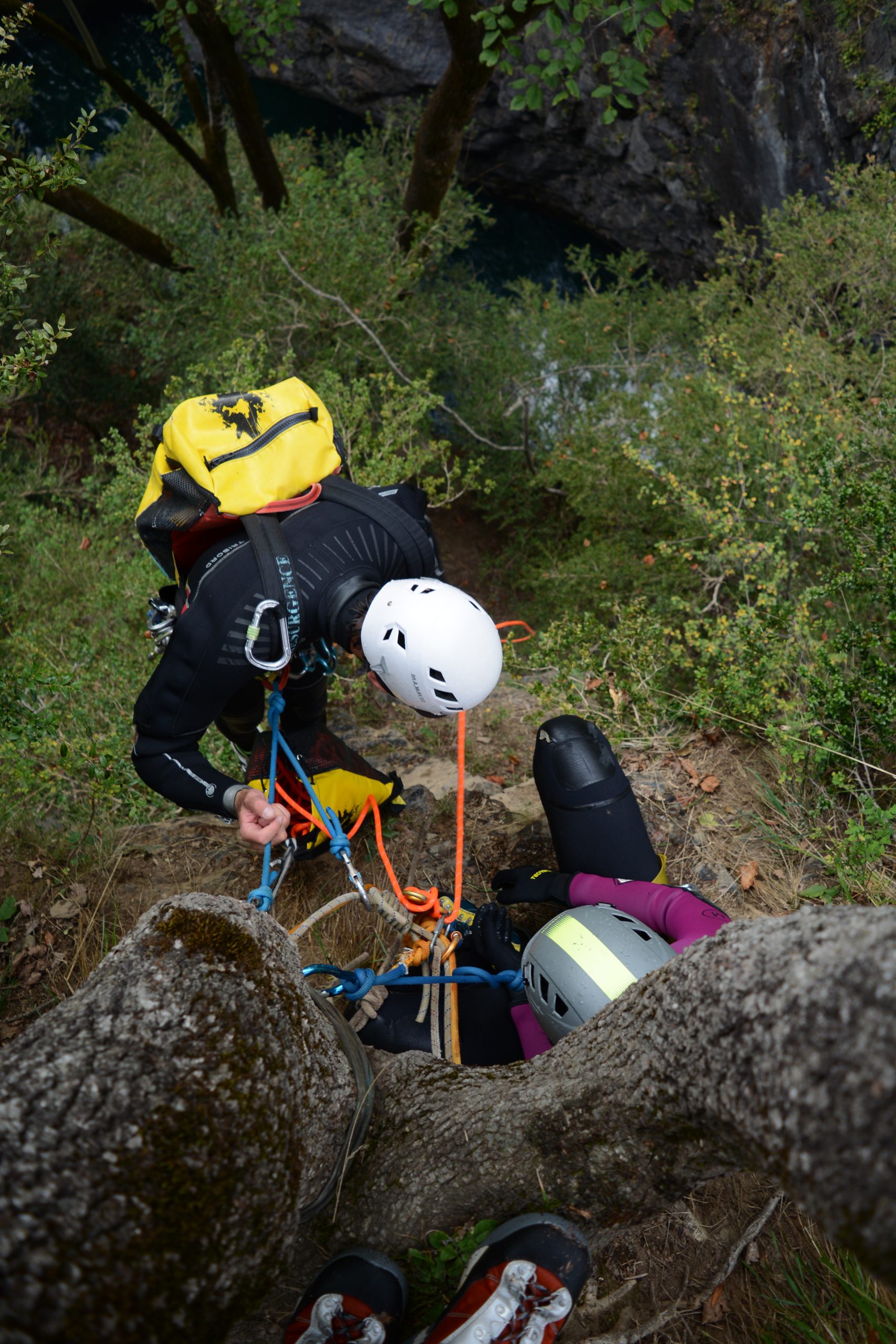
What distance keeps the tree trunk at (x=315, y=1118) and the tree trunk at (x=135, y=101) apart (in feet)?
27.0

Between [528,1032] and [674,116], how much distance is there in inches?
743

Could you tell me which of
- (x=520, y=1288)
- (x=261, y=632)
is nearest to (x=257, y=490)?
(x=261, y=632)

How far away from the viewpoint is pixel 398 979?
2426 mm

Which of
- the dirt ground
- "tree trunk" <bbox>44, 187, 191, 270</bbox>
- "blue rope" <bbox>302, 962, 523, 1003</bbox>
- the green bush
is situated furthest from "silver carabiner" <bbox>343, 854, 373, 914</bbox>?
"tree trunk" <bbox>44, 187, 191, 270</bbox>

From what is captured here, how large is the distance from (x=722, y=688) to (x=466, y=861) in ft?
5.00

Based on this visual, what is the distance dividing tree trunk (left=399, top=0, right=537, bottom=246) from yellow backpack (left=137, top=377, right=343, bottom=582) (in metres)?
4.47

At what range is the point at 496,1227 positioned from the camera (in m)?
1.64

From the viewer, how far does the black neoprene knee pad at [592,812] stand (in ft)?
8.70

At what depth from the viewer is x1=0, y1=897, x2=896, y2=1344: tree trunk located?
1.00 metres

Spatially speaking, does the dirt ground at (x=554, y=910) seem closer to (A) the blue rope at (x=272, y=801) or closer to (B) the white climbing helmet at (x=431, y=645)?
(A) the blue rope at (x=272, y=801)

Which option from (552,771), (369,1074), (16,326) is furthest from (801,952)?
(16,326)

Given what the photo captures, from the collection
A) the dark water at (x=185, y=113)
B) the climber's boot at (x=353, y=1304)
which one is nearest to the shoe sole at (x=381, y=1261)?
the climber's boot at (x=353, y=1304)

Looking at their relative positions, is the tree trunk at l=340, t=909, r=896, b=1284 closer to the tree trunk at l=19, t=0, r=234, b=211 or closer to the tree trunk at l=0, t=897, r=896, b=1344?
the tree trunk at l=0, t=897, r=896, b=1344

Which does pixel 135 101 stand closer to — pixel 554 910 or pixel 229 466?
pixel 229 466
